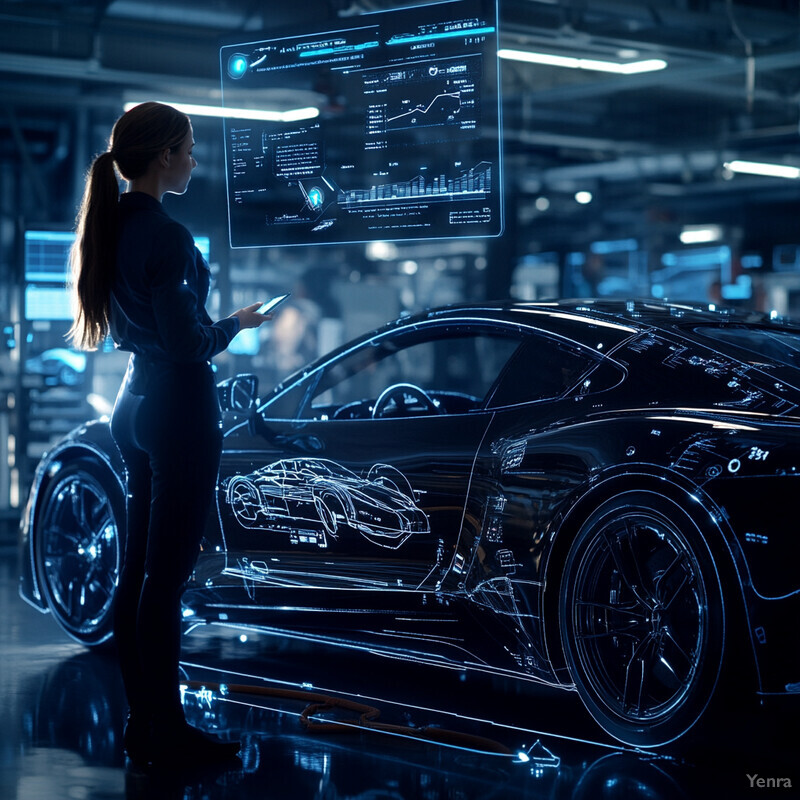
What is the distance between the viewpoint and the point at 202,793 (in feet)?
11.3

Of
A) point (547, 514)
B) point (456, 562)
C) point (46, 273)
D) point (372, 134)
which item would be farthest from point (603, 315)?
point (46, 273)

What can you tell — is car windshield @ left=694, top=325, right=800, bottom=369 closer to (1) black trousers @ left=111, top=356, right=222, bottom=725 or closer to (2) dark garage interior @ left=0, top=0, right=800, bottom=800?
(2) dark garage interior @ left=0, top=0, right=800, bottom=800

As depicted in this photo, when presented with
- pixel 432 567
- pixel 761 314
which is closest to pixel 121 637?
pixel 432 567

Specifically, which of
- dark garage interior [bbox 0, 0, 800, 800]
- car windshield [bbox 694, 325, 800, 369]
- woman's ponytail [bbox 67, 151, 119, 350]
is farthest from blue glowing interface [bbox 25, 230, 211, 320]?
car windshield [bbox 694, 325, 800, 369]

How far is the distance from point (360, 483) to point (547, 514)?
811mm

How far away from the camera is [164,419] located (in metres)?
3.57

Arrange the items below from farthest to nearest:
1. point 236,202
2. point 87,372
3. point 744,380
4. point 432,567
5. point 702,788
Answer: point 87,372, point 236,202, point 432,567, point 744,380, point 702,788

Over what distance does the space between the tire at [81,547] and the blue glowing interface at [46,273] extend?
421cm

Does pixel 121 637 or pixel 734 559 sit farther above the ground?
pixel 734 559

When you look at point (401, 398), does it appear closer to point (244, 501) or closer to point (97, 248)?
point (244, 501)

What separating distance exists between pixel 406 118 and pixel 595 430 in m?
2.12

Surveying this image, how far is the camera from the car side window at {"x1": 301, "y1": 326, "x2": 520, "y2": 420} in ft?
15.5

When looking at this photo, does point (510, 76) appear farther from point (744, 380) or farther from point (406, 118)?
point (744, 380)

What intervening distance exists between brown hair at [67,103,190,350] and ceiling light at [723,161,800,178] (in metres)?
15.4
